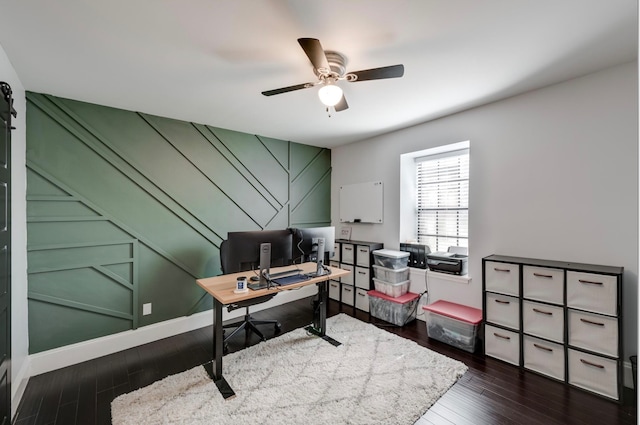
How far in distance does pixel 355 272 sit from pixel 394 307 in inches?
31.1

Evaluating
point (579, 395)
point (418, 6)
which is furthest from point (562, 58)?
point (579, 395)

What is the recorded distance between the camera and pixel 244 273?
9.17 feet

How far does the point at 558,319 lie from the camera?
221cm

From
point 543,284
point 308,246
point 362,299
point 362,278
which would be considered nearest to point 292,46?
point 308,246

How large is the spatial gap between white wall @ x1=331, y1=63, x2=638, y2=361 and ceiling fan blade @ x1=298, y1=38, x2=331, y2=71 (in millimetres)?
2161

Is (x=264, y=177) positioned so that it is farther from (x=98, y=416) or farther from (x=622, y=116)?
(x=622, y=116)

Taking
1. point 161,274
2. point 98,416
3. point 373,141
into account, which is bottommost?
point 98,416

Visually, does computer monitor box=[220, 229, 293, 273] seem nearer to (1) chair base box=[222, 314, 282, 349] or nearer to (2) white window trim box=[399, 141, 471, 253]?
(1) chair base box=[222, 314, 282, 349]

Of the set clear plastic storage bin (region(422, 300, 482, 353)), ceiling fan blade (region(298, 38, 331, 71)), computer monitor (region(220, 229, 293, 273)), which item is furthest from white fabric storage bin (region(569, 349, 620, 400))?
ceiling fan blade (region(298, 38, 331, 71))

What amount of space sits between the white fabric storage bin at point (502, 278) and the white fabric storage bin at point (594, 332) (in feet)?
1.35

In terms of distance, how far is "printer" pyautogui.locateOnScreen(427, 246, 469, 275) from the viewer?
10.1 feet

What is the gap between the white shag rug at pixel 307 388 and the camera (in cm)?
187

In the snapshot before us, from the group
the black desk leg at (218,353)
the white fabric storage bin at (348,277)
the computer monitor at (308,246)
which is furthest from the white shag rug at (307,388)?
the white fabric storage bin at (348,277)

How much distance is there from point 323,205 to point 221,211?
1817 mm
